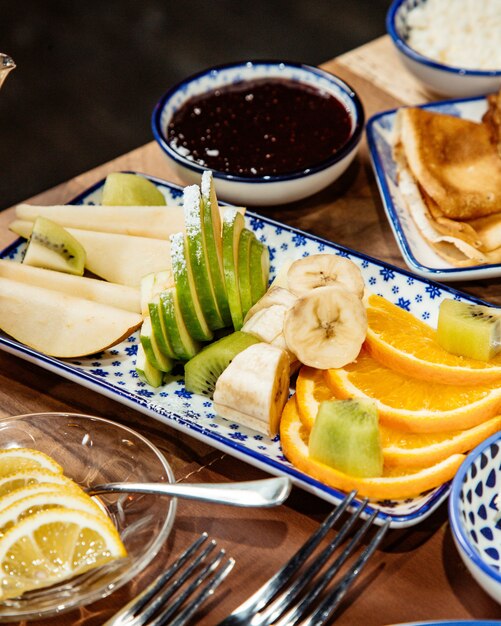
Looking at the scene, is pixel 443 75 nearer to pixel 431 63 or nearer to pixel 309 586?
pixel 431 63

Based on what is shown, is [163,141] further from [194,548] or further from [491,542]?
[491,542]

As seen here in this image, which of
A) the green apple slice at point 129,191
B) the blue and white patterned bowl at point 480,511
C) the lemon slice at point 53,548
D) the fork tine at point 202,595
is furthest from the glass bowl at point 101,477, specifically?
the green apple slice at point 129,191

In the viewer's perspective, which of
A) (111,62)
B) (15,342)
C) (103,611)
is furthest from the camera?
(111,62)

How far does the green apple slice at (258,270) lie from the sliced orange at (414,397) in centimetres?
38

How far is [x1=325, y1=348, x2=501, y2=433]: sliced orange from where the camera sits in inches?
63.2

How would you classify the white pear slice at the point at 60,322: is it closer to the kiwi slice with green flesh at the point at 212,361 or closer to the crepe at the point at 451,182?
the kiwi slice with green flesh at the point at 212,361

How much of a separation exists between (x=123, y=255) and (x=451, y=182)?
3.34 feet

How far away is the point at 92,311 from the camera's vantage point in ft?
6.63

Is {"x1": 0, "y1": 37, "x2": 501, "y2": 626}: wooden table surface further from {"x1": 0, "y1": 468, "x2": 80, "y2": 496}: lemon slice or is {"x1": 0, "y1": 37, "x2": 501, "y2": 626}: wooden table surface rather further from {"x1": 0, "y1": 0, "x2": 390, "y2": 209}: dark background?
{"x1": 0, "y1": 0, "x2": 390, "y2": 209}: dark background

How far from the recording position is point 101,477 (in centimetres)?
164

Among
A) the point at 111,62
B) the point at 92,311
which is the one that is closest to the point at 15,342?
the point at 92,311

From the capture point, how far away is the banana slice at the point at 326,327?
5.74 ft

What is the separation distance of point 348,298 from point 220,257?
15.2 inches

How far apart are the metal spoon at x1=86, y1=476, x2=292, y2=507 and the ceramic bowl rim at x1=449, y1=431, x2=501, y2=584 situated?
30 cm
